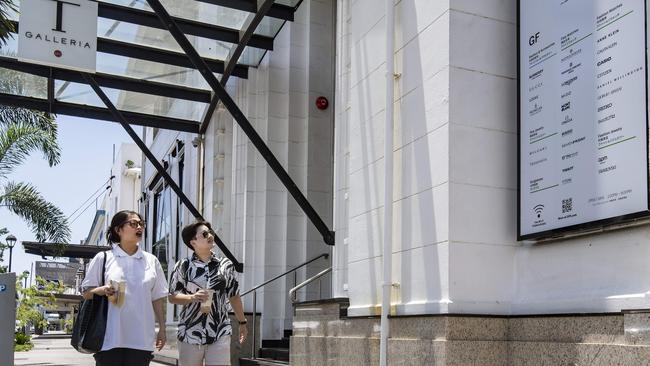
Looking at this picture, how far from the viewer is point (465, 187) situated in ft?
17.9

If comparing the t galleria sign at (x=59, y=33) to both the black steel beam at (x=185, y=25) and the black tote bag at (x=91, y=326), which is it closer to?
the black steel beam at (x=185, y=25)

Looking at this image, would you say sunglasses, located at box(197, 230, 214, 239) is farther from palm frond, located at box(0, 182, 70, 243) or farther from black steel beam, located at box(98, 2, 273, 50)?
palm frond, located at box(0, 182, 70, 243)

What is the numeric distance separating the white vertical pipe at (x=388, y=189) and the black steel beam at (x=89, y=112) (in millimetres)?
9475

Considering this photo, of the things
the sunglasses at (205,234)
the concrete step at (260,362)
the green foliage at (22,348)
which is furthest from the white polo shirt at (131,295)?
the green foliage at (22,348)

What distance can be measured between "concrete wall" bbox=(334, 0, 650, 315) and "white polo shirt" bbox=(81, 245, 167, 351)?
196 cm

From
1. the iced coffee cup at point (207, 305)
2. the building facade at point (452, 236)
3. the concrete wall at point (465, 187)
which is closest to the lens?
the building facade at point (452, 236)

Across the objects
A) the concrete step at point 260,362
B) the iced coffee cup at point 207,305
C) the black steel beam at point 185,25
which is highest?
the black steel beam at point 185,25

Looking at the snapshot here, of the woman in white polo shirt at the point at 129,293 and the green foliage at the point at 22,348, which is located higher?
the woman in white polo shirt at the point at 129,293

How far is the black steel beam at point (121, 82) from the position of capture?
12.6 meters

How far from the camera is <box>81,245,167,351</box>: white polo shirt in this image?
16.6 ft

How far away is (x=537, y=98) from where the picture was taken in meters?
5.28

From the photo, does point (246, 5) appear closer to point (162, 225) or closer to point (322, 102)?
point (322, 102)

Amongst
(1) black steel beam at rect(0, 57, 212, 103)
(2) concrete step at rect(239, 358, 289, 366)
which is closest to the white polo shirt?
(2) concrete step at rect(239, 358, 289, 366)

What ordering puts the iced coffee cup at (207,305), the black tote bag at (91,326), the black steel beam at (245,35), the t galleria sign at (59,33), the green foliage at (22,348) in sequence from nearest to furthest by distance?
1. the black tote bag at (91,326)
2. the iced coffee cup at (207,305)
3. the black steel beam at (245,35)
4. the t galleria sign at (59,33)
5. the green foliage at (22,348)
